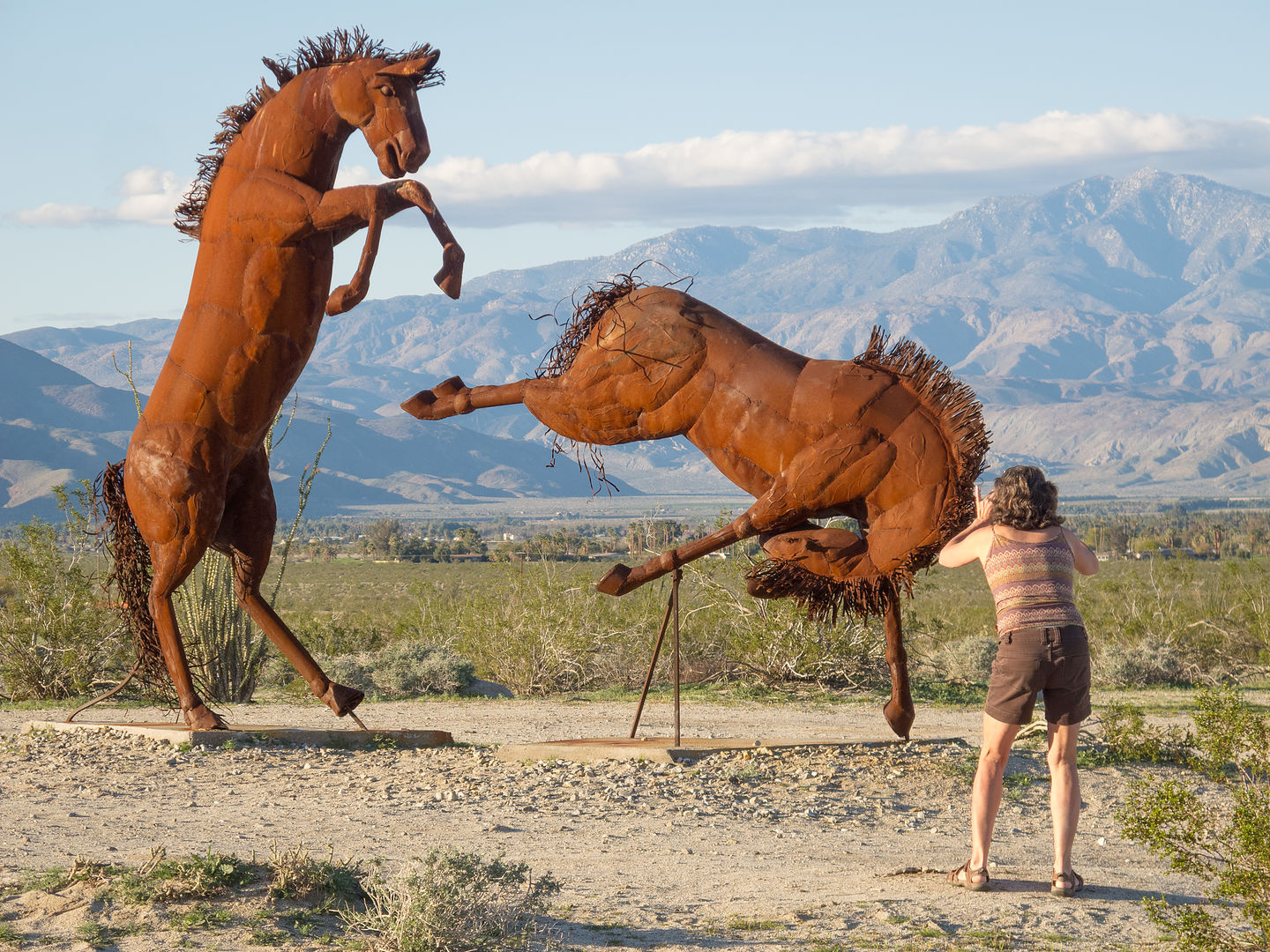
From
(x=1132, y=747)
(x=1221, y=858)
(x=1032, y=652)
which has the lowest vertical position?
(x=1132, y=747)

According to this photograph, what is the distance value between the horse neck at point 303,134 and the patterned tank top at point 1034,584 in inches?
200

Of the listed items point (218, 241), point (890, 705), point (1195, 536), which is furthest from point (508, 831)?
point (1195, 536)

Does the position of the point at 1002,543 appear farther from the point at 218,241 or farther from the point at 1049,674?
the point at 218,241

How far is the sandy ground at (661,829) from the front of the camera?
5844mm

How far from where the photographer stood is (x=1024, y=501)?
6266 millimetres

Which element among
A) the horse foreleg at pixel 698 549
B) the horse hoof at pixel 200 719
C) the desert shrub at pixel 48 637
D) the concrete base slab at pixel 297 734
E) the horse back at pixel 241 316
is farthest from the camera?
the desert shrub at pixel 48 637

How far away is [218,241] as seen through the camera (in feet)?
29.3

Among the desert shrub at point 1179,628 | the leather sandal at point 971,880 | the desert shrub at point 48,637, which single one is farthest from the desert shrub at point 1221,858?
the desert shrub at point 1179,628

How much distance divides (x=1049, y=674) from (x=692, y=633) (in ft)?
41.0

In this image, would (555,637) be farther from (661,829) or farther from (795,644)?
(661,829)

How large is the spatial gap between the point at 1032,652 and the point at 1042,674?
11cm

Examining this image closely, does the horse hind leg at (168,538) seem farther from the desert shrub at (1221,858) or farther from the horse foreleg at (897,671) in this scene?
the desert shrub at (1221,858)

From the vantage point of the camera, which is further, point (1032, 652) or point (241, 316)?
point (241, 316)

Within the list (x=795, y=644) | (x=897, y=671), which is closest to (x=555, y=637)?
(x=795, y=644)
